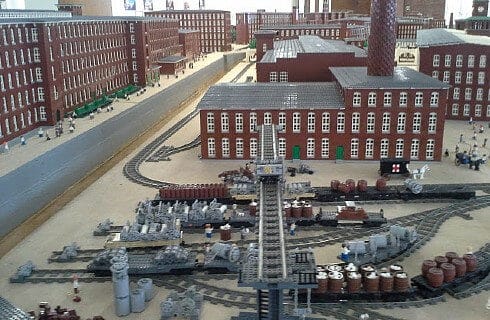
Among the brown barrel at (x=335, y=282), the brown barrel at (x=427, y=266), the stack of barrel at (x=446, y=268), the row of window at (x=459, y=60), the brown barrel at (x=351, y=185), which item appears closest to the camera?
the brown barrel at (x=335, y=282)

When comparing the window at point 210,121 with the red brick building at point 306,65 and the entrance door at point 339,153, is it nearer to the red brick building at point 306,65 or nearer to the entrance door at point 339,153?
the entrance door at point 339,153

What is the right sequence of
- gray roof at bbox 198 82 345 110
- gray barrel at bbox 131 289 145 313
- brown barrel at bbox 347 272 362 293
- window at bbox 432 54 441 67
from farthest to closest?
window at bbox 432 54 441 67, gray roof at bbox 198 82 345 110, brown barrel at bbox 347 272 362 293, gray barrel at bbox 131 289 145 313

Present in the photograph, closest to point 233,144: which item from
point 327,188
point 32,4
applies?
point 327,188

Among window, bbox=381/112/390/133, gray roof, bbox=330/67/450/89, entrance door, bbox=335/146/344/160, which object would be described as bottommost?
entrance door, bbox=335/146/344/160

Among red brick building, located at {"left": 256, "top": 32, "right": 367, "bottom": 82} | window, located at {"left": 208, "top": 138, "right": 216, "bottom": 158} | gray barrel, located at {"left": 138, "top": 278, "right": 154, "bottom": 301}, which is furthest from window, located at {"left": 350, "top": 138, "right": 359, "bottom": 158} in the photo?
gray barrel, located at {"left": 138, "top": 278, "right": 154, "bottom": 301}

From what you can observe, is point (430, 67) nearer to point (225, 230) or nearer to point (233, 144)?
A: point (233, 144)

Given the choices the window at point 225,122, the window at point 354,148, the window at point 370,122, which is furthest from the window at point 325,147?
the window at point 225,122

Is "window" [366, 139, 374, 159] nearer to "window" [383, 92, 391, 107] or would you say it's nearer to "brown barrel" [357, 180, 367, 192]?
"window" [383, 92, 391, 107]
